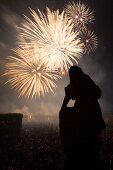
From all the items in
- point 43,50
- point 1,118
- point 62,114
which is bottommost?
point 1,118

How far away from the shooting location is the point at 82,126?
7094 mm

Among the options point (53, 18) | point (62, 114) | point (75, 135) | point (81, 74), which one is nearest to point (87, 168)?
point (75, 135)

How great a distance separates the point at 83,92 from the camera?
23.6 feet

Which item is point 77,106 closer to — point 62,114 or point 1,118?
point 62,114

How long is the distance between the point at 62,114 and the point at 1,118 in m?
40.4

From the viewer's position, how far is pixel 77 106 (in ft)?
23.7

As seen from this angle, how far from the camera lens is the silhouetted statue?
709 cm

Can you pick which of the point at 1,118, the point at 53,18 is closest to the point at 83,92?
the point at 53,18

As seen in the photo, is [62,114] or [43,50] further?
[43,50]

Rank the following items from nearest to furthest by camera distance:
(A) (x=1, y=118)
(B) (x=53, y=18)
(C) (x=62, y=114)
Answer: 1. (C) (x=62, y=114)
2. (B) (x=53, y=18)
3. (A) (x=1, y=118)

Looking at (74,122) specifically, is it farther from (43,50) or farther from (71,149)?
(43,50)

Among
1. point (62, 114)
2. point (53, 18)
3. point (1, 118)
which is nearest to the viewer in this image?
point (62, 114)

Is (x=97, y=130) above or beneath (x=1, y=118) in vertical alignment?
above

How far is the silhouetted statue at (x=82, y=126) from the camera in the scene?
7086mm
